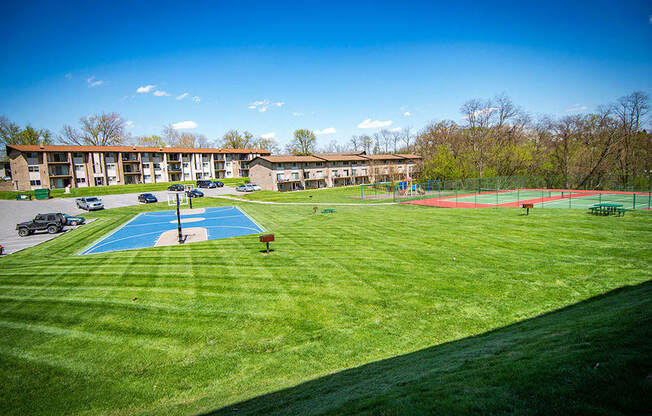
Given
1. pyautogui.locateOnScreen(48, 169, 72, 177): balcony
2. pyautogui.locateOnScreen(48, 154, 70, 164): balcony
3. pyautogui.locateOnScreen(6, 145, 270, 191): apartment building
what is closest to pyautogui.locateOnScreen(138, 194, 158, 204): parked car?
pyautogui.locateOnScreen(6, 145, 270, 191): apartment building

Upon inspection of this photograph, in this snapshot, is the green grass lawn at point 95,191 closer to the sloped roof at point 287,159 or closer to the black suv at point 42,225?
the sloped roof at point 287,159

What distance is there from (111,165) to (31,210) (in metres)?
32.4

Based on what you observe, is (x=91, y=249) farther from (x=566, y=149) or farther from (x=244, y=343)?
(x=566, y=149)

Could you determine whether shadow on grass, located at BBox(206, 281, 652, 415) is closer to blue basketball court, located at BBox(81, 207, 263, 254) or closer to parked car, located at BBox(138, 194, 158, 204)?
blue basketball court, located at BBox(81, 207, 263, 254)

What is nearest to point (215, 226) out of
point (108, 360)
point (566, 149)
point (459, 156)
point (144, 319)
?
point (144, 319)

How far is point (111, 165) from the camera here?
73312 millimetres

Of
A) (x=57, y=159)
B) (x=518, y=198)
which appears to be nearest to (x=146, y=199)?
(x=57, y=159)

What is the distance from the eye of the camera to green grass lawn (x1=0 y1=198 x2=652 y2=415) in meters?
4.48

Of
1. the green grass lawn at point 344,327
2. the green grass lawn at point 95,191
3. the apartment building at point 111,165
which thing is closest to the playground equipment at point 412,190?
the green grass lawn at point 344,327

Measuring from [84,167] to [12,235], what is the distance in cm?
4812

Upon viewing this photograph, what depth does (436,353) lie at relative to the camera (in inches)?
292

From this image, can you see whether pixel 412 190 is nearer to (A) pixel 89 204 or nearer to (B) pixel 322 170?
(B) pixel 322 170

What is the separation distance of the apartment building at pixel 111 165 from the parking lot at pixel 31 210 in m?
16.8

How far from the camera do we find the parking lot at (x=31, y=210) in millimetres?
27131
